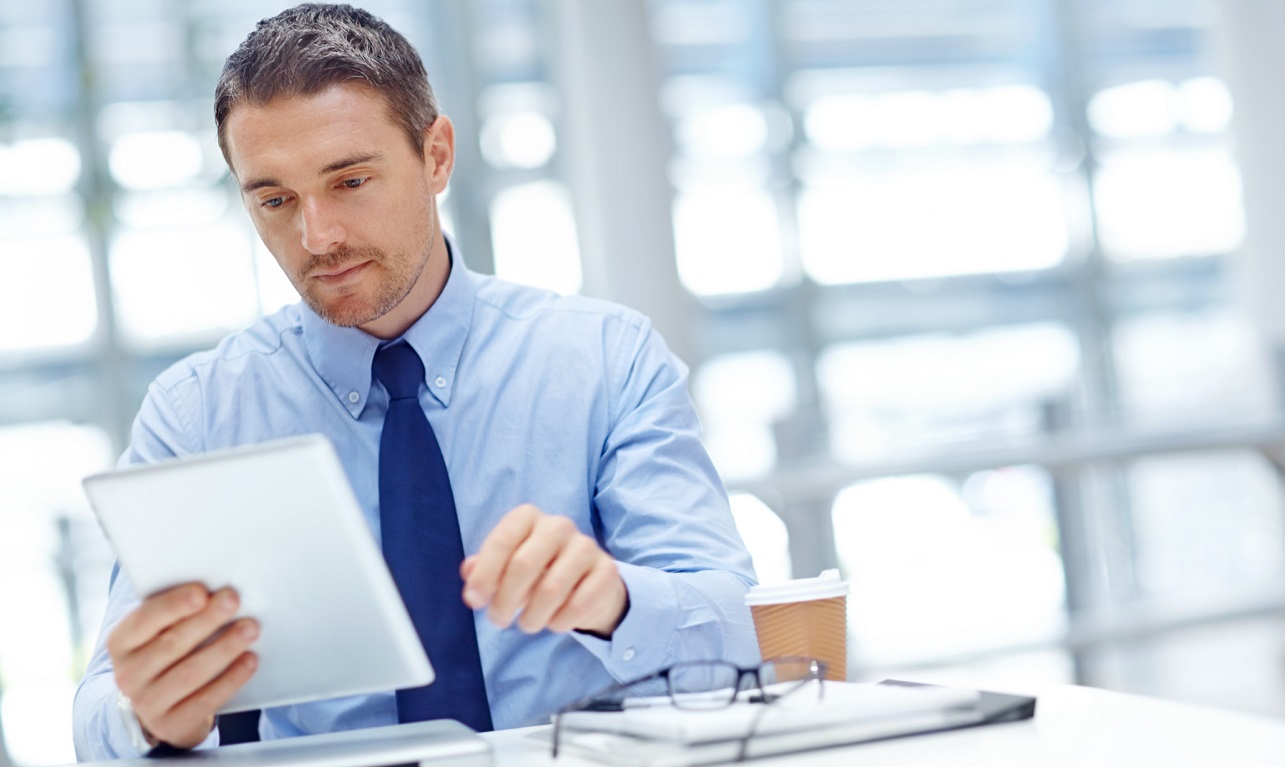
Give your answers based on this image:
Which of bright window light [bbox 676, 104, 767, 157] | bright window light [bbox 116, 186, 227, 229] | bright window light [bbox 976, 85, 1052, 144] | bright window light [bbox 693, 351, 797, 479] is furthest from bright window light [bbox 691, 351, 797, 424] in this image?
bright window light [bbox 116, 186, 227, 229]

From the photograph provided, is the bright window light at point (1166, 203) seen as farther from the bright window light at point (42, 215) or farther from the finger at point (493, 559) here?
the finger at point (493, 559)

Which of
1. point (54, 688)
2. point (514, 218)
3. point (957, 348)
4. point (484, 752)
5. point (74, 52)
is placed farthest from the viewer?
point (957, 348)

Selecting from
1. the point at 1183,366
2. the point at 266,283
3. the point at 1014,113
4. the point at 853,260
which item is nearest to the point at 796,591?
the point at 266,283

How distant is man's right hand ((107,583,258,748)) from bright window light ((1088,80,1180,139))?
540 cm

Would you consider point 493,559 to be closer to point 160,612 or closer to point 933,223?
point 160,612

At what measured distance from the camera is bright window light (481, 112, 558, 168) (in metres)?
4.50

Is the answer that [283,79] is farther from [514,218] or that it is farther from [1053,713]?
[514,218]

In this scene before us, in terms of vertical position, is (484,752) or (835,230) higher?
(835,230)

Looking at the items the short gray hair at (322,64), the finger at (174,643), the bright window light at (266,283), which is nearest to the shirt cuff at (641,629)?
the finger at (174,643)

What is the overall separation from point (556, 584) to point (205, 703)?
25 centimetres

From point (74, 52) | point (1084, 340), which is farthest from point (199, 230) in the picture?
point (1084, 340)

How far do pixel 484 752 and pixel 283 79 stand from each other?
29.2 inches

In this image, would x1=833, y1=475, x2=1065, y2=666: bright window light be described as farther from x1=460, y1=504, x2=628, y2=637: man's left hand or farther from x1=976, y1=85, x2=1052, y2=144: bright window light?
x1=460, y1=504, x2=628, y2=637: man's left hand

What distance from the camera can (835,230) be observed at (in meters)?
5.26
